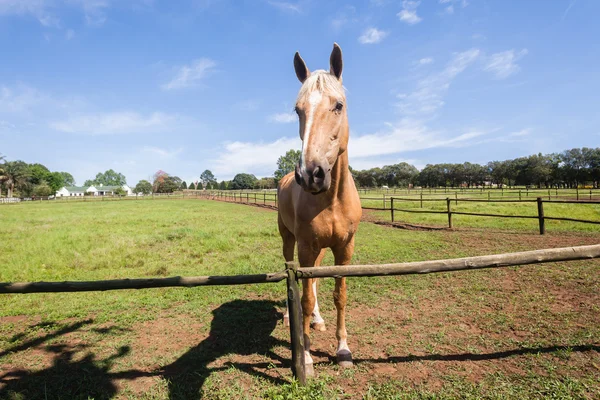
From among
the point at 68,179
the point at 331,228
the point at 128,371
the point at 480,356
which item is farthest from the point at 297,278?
the point at 68,179

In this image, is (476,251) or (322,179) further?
(476,251)

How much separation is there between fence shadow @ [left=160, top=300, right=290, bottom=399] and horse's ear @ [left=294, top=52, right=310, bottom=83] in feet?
9.82

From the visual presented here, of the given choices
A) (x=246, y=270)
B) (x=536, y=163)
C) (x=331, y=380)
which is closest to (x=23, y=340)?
(x=246, y=270)

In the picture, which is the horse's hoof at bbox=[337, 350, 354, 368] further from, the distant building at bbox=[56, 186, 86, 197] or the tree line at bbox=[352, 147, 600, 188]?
the distant building at bbox=[56, 186, 86, 197]

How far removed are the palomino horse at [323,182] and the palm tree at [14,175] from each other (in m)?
91.7

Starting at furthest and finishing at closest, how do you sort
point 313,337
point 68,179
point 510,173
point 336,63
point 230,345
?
1. point 68,179
2. point 510,173
3. point 313,337
4. point 230,345
5. point 336,63

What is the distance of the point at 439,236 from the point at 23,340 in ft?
34.6

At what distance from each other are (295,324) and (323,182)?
4.85 feet

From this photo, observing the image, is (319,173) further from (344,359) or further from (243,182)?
(243,182)

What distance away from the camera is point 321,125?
6.80 feet

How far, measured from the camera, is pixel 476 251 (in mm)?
7363

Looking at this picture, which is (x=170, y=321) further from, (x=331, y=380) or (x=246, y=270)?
(x=331, y=380)

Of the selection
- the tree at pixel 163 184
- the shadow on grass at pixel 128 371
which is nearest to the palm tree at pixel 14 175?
the tree at pixel 163 184

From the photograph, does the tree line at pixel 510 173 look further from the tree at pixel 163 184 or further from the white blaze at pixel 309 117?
the white blaze at pixel 309 117
